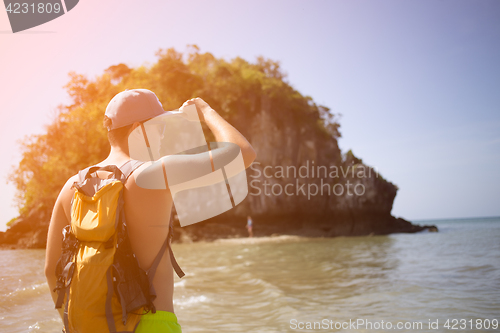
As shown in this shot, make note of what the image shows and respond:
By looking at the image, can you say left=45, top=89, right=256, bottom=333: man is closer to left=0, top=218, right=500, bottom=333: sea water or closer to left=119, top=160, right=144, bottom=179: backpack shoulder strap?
left=119, top=160, right=144, bottom=179: backpack shoulder strap

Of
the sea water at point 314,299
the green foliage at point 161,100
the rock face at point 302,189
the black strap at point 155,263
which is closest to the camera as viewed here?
the black strap at point 155,263

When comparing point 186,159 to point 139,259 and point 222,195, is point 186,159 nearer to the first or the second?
point 139,259

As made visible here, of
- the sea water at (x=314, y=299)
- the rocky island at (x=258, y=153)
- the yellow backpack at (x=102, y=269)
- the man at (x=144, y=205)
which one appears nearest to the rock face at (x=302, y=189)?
the rocky island at (x=258, y=153)

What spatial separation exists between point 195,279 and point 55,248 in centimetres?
634

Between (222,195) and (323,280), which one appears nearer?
(323,280)

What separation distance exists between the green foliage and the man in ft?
71.5

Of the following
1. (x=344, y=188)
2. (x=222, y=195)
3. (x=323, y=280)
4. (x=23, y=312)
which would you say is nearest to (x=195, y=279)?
(x=323, y=280)

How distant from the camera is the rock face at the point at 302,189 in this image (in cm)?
2600

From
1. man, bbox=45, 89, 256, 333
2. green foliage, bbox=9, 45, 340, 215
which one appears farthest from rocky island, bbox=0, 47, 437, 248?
man, bbox=45, 89, 256, 333

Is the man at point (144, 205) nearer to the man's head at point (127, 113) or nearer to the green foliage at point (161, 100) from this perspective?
the man's head at point (127, 113)

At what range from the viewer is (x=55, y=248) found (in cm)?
161

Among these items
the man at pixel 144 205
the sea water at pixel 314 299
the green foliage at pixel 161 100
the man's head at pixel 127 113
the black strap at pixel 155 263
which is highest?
the green foliage at pixel 161 100

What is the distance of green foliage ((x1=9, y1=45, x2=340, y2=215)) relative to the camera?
22.2 metres

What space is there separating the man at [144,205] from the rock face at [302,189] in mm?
22604
